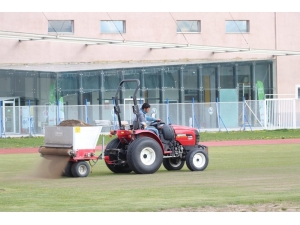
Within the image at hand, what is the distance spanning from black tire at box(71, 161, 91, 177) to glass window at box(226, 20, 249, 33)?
37570 mm

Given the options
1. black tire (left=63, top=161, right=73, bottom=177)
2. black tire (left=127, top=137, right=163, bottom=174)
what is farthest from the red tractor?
black tire (left=63, top=161, right=73, bottom=177)

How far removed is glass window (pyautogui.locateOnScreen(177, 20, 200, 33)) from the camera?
54.2m

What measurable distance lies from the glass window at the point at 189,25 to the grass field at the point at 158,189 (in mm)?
31493

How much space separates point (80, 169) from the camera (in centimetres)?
1922

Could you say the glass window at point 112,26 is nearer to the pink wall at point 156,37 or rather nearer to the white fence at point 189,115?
the pink wall at point 156,37

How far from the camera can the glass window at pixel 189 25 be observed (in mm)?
54156

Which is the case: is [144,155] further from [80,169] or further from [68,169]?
[68,169]

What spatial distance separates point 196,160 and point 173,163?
3.26 feet

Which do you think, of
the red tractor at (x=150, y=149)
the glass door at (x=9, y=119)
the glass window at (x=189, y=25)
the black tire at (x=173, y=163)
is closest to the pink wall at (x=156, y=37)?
the glass window at (x=189, y=25)

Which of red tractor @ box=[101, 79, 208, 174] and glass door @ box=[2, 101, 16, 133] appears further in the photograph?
glass door @ box=[2, 101, 16, 133]

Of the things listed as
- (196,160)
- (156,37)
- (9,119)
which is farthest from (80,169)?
(156,37)

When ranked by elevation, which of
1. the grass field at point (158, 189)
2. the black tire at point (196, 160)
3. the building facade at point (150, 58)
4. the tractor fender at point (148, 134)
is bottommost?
the grass field at point (158, 189)

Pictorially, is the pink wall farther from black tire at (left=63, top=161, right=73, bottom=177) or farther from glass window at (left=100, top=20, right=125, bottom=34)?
black tire at (left=63, top=161, right=73, bottom=177)

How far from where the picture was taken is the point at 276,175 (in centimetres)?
1844
